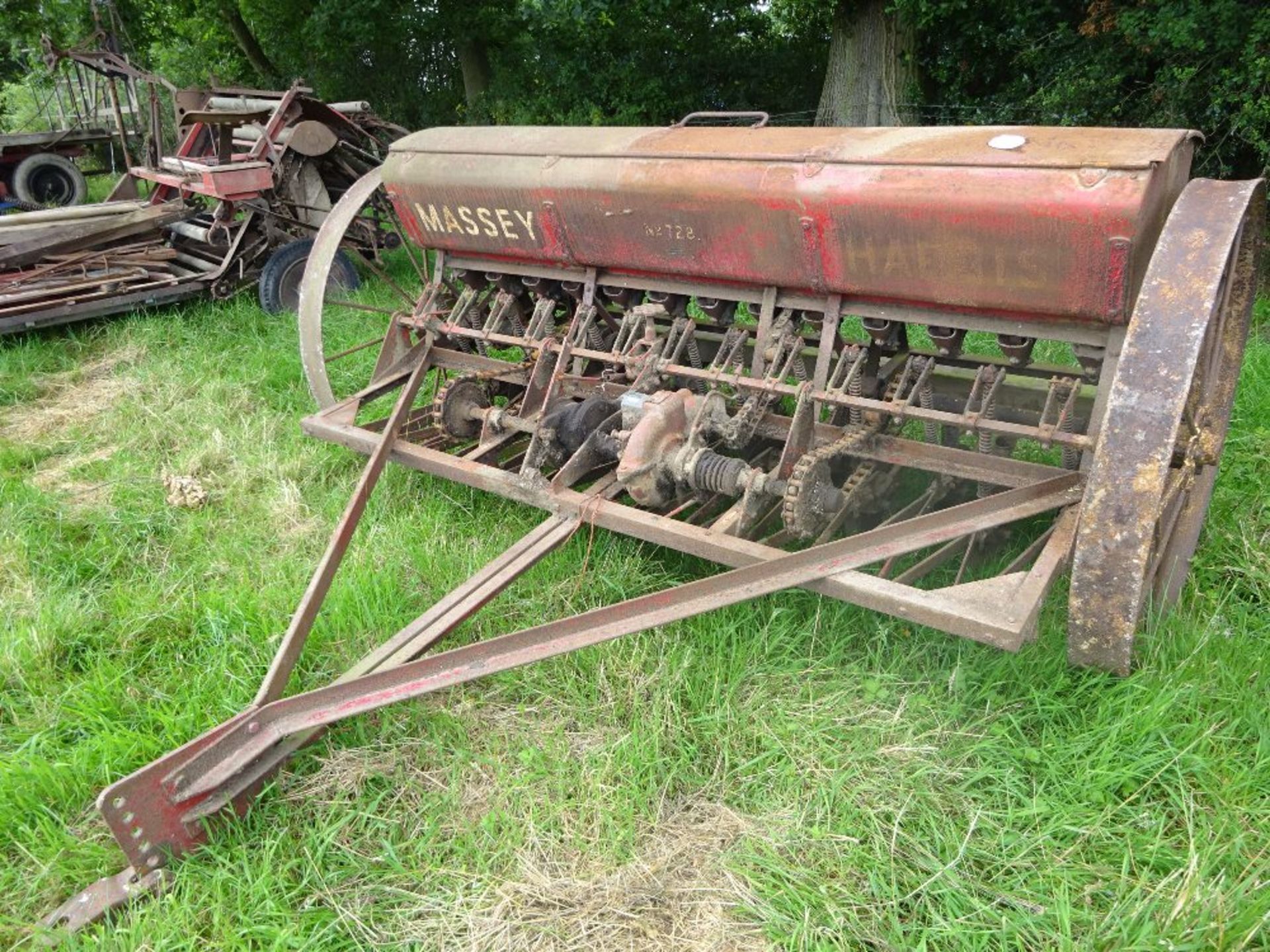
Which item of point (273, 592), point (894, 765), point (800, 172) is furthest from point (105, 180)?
point (894, 765)

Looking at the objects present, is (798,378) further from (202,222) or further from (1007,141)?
(202,222)

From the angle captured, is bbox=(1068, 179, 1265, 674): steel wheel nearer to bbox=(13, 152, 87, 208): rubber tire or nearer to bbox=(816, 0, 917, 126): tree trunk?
bbox=(816, 0, 917, 126): tree trunk

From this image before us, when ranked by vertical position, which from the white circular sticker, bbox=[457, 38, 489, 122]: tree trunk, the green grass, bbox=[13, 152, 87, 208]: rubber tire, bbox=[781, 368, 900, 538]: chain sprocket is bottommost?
the green grass

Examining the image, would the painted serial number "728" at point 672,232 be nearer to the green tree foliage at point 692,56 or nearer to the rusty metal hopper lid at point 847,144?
the rusty metal hopper lid at point 847,144

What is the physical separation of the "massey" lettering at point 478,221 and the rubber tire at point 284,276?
241 centimetres

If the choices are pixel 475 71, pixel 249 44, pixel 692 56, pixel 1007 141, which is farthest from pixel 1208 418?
pixel 249 44

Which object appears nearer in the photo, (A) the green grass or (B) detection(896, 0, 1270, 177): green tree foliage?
(A) the green grass

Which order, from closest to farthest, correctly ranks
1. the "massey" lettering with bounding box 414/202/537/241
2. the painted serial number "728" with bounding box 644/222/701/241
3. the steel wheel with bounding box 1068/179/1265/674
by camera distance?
1. the steel wheel with bounding box 1068/179/1265/674
2. the painted serial number "728" with bounding box 644/222/701/241
3. the "massey" lettering with bounding box 414/202/537/241

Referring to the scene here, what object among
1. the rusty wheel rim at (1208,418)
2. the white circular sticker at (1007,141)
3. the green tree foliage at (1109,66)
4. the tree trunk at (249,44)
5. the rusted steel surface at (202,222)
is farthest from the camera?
the tree trunk at (249,44)

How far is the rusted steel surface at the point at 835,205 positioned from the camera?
233 cm

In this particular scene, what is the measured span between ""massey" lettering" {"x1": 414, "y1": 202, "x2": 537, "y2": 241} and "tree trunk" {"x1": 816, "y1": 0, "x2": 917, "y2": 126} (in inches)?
158

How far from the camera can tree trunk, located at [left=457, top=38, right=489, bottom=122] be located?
10055 millimetres

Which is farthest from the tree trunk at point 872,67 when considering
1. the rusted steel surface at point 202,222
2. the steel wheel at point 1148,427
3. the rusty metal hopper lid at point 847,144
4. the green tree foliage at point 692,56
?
the steel wheel at point 1148,427

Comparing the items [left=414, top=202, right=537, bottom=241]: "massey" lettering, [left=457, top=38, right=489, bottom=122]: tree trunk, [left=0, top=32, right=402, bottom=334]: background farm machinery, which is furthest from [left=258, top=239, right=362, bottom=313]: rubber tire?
[left=457, top=38, right=489, bottom=122]: tree trunk
